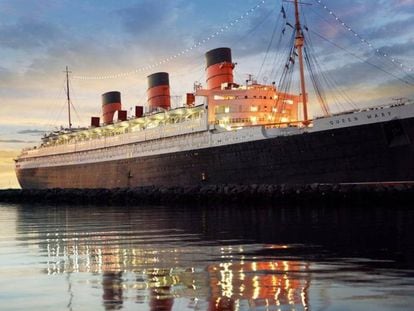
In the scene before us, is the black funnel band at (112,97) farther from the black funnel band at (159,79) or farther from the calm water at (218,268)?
the calm water at (218,268)

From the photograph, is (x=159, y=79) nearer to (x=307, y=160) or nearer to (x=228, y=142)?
(x=228, y=142)

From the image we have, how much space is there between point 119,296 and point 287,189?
24.4m

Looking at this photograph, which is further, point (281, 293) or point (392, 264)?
point (392, 264)

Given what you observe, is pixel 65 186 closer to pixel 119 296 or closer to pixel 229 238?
pixel 229 238

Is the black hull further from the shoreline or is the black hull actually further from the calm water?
the calm water

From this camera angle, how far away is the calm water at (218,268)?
726cm

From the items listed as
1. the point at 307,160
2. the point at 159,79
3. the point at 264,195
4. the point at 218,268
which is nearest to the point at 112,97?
the point at 159,79

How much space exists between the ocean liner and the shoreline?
0.95 metres

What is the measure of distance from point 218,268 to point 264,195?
73.0 ft

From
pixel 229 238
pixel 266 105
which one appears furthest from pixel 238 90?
pixel 229 238

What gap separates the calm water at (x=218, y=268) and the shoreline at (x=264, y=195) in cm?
1010

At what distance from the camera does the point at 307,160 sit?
3184cm

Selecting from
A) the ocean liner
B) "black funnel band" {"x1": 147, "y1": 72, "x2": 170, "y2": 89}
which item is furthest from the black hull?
"black funnel band" {"x1": 147, "y1": 72, "x2": 170, "y2": 89}

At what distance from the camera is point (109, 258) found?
1211cm
